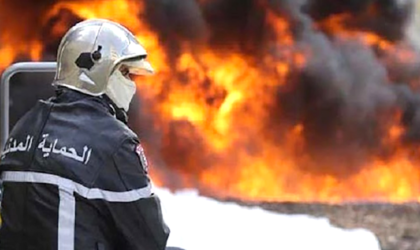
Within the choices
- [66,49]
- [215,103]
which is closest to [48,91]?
[215,103]

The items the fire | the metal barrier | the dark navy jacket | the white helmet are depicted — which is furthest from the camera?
the fire

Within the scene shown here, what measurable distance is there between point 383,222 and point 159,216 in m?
5.29

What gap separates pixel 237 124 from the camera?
8.23m

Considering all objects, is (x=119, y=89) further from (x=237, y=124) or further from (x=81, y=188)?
(x=237, y=124)

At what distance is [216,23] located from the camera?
26.9 feet

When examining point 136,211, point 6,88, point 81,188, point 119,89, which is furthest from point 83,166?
point 6,88

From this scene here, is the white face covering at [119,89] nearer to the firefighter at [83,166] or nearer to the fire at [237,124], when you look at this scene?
the firefighter at [83,166]

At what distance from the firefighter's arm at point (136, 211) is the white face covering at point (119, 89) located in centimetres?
18

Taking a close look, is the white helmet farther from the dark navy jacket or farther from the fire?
the fire

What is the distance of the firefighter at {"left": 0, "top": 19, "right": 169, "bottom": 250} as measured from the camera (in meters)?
2.12

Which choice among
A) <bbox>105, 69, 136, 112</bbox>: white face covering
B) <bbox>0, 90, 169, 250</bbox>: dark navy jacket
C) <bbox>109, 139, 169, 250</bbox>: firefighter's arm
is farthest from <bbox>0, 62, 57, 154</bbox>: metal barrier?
<bbox>109, 139, 169, 250</bbox>: firefighter's arm

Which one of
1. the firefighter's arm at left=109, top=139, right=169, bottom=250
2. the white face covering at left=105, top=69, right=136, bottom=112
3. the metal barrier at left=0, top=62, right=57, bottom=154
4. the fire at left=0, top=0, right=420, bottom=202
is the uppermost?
the fire at left=0, top=0, right=420, bottom=202

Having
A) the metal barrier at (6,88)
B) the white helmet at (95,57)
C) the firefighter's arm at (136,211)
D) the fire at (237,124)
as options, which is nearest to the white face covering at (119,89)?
the white helmet at (95,57)

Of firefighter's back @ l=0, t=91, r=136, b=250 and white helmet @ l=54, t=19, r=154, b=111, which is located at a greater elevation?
Answer: white helmet @ l=54, t=19, r=154, b=111
